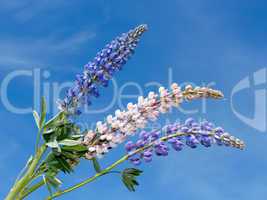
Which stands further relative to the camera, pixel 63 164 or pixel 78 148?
pixel 63 164

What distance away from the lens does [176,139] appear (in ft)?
13.2

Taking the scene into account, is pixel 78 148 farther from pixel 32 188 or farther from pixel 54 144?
pixel 32 188

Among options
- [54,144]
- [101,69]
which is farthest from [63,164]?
[101,69]

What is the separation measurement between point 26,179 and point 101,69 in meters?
0.81

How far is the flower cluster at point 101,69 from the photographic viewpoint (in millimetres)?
4145

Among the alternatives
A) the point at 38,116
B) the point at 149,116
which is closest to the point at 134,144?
the point at 149,116

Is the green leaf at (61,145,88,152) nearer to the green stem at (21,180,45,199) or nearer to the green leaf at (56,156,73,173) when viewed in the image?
the green leaf at (56,156,73,173)

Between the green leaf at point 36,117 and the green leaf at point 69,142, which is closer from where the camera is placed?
the green leaf at point 69,142

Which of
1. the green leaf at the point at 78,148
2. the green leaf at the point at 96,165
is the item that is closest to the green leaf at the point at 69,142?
the green leaf at the point at 78,148

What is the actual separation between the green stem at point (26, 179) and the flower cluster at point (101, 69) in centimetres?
30

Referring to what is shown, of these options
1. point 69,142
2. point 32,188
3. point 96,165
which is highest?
point 69,142

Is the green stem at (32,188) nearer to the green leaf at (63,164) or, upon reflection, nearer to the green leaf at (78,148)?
the green leaf at (63,164)

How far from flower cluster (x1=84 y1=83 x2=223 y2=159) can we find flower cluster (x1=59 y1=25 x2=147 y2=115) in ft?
0.76

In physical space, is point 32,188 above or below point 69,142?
below
